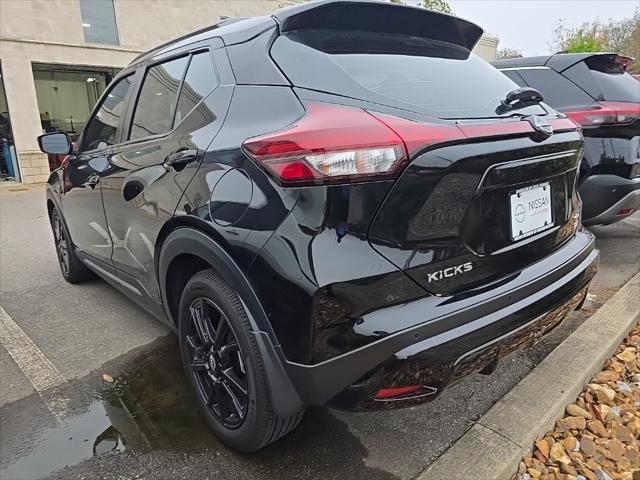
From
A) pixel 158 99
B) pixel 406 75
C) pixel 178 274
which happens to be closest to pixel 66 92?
pixel 158 99

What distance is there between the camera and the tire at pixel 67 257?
3.89 m

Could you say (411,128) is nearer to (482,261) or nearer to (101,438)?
(482,261)

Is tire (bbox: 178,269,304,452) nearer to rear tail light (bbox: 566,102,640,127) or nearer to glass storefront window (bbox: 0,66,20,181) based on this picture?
rear tail light (bbox: 566,102,640,127)

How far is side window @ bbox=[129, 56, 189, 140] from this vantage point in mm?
2314

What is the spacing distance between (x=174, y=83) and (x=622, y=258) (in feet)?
13.5

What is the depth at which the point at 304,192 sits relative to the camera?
1461mm

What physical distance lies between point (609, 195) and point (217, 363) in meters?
3.25

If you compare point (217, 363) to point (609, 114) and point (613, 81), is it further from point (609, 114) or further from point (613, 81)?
point (613, 81)

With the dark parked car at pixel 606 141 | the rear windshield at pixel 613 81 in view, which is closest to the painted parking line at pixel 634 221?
the rear windshield at pixel 613 81

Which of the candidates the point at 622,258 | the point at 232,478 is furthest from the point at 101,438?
the point at 622,258

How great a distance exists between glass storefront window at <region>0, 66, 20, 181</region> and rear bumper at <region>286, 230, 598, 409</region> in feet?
48.3

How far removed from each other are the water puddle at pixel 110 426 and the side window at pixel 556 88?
12.3 ft

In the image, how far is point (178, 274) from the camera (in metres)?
2.22

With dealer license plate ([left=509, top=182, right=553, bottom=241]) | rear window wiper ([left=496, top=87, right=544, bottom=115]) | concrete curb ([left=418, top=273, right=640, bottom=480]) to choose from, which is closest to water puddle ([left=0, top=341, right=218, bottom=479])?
concrete curb ([left=418, top=273, right=640, bottom=480])
